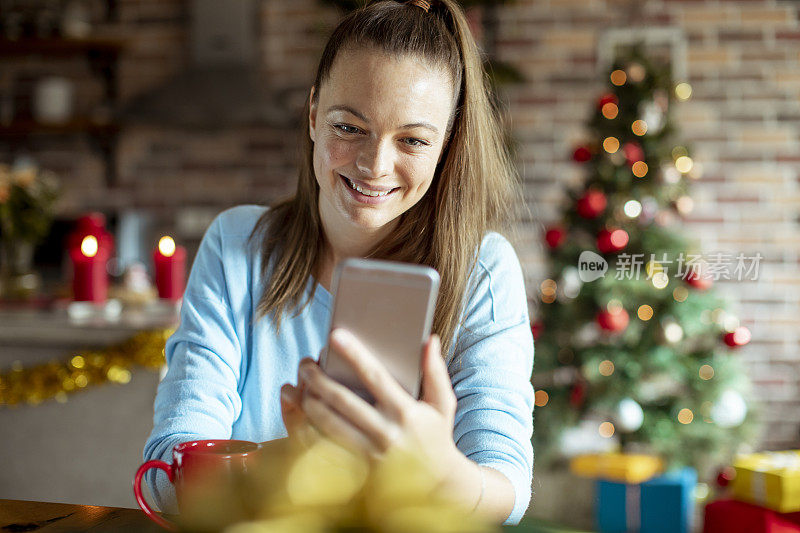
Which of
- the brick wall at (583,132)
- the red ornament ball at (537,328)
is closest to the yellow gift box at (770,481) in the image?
the red ornament ball at (537,328)

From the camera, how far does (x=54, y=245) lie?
365 cm

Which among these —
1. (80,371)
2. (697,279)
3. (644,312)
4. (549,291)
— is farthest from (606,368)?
(80,371)

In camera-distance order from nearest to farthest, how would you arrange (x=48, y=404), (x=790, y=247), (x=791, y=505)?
(x=48, y=404) < (x=791, y=505) < (x=790, y=247)

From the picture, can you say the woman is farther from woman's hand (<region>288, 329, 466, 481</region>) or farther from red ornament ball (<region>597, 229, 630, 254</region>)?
red ornament ball (<region>597, 229, 630, 254</region>)

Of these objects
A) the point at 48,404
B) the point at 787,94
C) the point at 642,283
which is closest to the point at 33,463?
the point at 48,404

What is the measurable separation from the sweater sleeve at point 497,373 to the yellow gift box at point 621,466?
1.86 m

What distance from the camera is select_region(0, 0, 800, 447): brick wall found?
3.35 metres

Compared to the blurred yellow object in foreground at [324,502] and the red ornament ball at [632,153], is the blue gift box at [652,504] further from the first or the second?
the blurred yellow object in foreground at [324,502]

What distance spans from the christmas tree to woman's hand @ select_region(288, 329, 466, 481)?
216 cm

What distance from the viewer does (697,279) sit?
109 inches

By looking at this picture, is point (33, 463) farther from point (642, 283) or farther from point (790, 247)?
point (790, 247)

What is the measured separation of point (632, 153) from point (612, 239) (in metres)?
0.35

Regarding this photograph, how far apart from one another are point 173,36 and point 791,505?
11.8ft

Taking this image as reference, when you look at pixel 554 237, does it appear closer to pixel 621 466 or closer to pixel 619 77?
pixel 619 77
